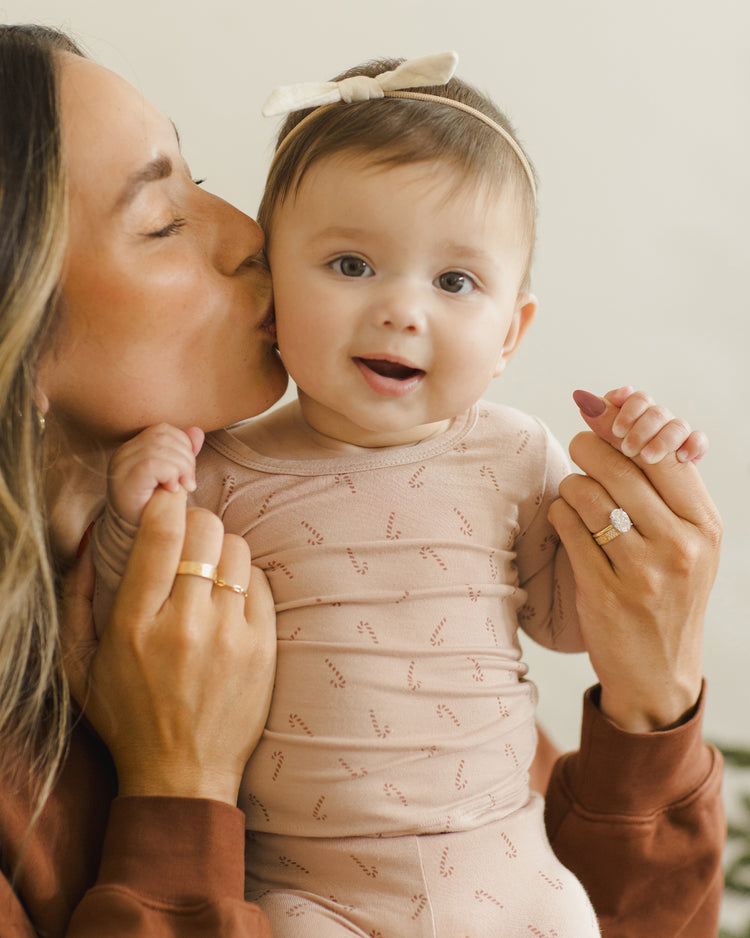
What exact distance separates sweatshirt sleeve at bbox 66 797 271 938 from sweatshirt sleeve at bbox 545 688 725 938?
502mm

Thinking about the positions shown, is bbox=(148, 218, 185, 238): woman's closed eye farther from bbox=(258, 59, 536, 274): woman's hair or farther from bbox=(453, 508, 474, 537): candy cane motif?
bbox=(453, 508, 474, 537): candy cane motif

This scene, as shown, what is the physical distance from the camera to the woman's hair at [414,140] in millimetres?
Answer: 1065

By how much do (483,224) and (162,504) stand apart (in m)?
0.48

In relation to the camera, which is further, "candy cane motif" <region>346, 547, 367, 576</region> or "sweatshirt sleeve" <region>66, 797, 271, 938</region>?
"candy cane motif" <region>346, 547, 367, 576</region>

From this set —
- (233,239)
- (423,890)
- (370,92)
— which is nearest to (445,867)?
(423,890)

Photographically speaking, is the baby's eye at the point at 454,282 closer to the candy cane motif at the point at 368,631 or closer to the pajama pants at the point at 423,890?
the candy cane motif at the point at 368,631

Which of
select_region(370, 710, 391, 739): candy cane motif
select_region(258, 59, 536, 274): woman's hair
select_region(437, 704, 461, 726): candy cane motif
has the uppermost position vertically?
select_region(258, 59, 536, 274): woman's hair

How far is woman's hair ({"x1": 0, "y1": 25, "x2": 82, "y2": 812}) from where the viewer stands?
1.01 meters

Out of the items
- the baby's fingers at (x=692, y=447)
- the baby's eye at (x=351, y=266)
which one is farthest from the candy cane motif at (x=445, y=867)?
the baby's eye at (x=351, y=266)

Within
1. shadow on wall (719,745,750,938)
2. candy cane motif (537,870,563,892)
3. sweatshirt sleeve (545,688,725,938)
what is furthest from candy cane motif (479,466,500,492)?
shadow on wall (719,745,750,938)

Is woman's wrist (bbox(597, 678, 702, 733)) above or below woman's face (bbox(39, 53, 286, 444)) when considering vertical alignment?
below

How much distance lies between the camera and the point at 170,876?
102 cm

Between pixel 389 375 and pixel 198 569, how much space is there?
31 centimetres

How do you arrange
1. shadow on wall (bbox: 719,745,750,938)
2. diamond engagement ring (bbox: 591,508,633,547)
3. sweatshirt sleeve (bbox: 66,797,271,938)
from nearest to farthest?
sweatshirt sleeve (bbox: 66,797,271,938)
diamond engagement ring (bbox: 591,508,633,547)
shadow on wall (bbox: 719,745,750,938)
